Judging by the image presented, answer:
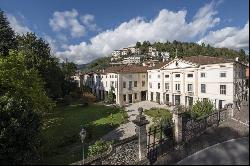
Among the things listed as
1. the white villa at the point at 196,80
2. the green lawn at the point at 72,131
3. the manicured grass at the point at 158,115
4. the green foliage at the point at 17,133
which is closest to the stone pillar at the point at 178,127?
the green lawn at the point at 72,131

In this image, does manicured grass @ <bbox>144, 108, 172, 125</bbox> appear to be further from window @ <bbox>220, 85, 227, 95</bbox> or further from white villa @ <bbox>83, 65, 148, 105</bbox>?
white villa @ <bbox>83, 65, 148, 105</bbox>

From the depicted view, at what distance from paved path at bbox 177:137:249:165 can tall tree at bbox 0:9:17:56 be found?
3634 centimetres

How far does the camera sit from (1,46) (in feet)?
A: 123

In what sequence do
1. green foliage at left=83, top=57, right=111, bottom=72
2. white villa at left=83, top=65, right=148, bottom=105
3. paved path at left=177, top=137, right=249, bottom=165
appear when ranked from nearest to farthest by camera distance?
paved path at left=177, top=137, right=249, bottom=165 → white villa at left=83, top=65, right=148, bottom=105 → green foliage at left=83, top=57, right=111, bottom=72

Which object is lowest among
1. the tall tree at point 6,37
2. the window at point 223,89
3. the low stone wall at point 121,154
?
the low stone wall at point 121,154

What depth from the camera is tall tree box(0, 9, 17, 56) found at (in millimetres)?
38066

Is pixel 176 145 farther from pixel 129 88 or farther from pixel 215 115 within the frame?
pixel 129 88

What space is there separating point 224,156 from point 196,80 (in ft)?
112

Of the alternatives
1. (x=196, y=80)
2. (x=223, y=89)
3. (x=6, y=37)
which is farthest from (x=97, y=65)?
(x=223, y=89)

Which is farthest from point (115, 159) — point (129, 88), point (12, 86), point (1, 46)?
point (129, 88)

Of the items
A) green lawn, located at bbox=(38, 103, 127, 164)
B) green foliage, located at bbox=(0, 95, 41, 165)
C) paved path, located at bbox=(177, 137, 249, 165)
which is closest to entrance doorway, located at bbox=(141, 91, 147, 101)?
green lawn, located at bbox=(38, 103, 127, 164)

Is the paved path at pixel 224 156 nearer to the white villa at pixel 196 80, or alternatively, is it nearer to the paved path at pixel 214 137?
the paved path at pixel 214 137

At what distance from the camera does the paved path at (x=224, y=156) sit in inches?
300

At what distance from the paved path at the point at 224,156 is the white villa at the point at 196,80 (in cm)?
2147
